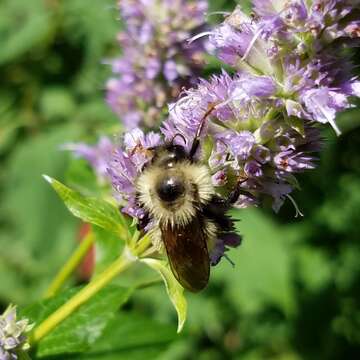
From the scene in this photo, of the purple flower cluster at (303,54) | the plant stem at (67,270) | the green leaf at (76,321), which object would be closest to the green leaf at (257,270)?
the plant stem at (67,270)

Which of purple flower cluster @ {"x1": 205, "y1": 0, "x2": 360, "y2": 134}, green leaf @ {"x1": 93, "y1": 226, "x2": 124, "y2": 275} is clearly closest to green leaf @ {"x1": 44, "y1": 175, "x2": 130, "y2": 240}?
green leaf @ {"x1": 93, "y1": 226, "x2": 124, "y2": 275}

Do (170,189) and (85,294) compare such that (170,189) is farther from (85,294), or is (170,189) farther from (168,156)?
(85,294)

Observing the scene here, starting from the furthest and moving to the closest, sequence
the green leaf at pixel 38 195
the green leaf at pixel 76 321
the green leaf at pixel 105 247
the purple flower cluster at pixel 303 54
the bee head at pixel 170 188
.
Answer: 1. the green leaf at pixel 38 195
2. the green leaf at pixel 105 247
3. the green leaf at pixel 76 321
4. the bee head at pixel 170 188
5. the purple flower cluster at pixel 303 54

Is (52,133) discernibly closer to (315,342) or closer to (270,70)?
(315,342)

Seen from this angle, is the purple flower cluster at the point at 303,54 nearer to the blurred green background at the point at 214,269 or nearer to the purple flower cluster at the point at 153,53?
the purple flower cluster at the point at 153,53

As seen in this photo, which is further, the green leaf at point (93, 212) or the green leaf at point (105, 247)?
the green leaf at point (105, 247)

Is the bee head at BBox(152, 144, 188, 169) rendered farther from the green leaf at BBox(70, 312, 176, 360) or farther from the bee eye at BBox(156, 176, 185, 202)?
the green leaf at BBox(70, 312, 176, 360)
